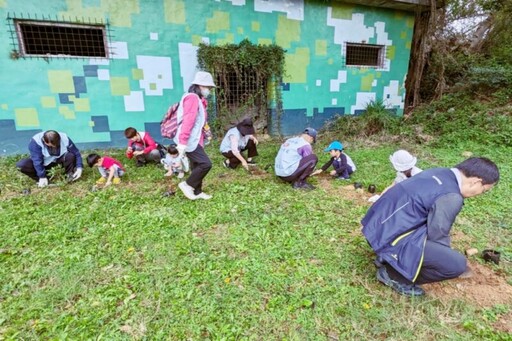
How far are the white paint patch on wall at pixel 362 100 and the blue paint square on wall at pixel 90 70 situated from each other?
623 cm

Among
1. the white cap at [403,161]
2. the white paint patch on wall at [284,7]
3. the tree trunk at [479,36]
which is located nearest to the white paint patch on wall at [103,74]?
the white paint patch on wall at [284,7]

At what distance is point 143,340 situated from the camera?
179 cm

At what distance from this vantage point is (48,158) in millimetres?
4344

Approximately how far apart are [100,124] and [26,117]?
50.0 inches

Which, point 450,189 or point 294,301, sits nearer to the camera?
point 450,189

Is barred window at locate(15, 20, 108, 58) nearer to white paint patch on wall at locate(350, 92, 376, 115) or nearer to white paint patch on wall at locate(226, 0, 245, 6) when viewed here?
white paint patch on wall at locate(226, 0, 245, 6)

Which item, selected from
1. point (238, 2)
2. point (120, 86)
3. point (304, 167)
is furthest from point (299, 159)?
point (238, 2)

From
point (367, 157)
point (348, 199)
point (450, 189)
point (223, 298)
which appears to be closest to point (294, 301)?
point (223, 298)

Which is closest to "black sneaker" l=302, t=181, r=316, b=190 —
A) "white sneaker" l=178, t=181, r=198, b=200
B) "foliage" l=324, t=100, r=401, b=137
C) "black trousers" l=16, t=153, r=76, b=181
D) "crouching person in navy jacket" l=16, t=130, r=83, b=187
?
"white sneaker" l=178, t=181, r=198, b=200

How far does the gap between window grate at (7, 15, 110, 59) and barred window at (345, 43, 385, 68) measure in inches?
230

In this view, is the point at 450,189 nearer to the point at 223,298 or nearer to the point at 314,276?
the point at 314,276

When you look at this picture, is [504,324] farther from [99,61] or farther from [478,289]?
[99,61]

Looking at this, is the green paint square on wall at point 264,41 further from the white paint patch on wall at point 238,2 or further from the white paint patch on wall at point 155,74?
the white paint patch on wall at point 155,74

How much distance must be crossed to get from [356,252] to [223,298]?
126cm
